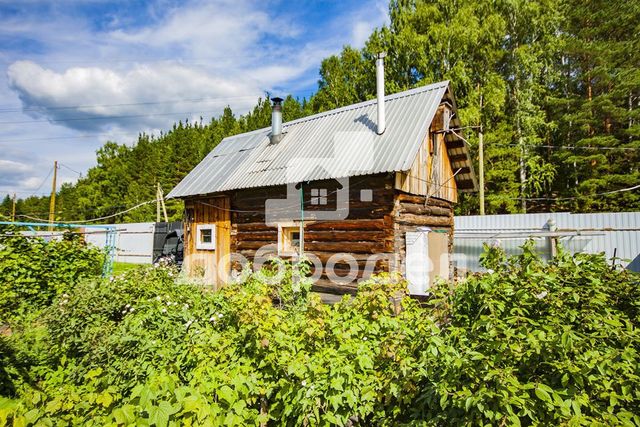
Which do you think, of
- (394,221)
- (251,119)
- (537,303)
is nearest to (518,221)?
(394,221)

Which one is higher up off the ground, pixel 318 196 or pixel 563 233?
pixel 318 196

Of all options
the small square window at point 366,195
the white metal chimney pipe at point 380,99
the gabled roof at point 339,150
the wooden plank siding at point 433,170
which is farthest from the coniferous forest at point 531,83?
the small square window at point 366,195

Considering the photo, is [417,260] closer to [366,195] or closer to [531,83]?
[366,195]

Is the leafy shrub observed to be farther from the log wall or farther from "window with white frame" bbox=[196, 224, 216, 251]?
the log wall

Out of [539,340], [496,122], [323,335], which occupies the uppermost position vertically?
[496,122]

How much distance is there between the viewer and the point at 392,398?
3143 millimetres

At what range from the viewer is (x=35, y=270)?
314 inches

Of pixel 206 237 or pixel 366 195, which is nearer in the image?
pixel 366 195

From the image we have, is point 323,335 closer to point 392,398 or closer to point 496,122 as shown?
point 392,398

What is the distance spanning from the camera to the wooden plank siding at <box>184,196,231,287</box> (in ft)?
38.8

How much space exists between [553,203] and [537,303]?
26.2 metres

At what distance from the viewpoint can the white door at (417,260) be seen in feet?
29.6

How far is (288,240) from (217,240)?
3.00 m

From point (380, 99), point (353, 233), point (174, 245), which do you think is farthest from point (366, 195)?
point (174, 245)
